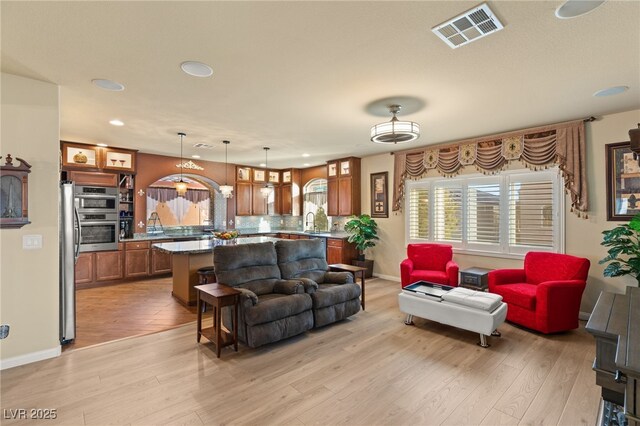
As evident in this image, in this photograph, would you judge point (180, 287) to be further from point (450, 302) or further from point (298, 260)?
point (450, 302)

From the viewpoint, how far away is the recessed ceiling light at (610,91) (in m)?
3.21

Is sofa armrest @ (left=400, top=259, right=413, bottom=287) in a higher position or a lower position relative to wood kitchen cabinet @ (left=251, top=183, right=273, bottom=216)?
lower

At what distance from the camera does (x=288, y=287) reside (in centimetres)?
374

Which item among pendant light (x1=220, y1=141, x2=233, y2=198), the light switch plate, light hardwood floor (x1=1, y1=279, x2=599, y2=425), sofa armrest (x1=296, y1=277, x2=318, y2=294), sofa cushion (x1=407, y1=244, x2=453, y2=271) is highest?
pendant light (x1=220, y1=141, x2=233, y2=198)

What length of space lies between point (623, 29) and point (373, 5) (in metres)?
1.85

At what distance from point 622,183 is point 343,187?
4.70 metres

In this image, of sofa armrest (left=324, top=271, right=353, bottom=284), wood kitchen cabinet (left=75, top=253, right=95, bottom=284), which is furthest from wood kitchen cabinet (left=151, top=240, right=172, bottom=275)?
sofa armrest (left=324, top=271, right=353, bottom=284)

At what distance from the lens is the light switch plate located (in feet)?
9.75

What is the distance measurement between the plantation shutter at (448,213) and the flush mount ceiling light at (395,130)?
8.12ft

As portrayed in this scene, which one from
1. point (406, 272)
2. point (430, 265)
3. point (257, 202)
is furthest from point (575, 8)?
point (257, 202)

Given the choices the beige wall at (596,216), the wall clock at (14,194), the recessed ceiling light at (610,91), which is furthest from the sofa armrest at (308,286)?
the recessed ceiling light at (610,91)

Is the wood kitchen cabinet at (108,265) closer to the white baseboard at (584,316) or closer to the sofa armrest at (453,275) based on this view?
the sofa armrest at (453,275)

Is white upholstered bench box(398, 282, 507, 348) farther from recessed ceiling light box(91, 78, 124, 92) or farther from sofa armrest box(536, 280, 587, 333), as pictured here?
recessed ceiling light box(91, 78, 124, 92)

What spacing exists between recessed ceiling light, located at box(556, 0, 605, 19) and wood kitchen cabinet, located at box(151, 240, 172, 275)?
6999 mm
